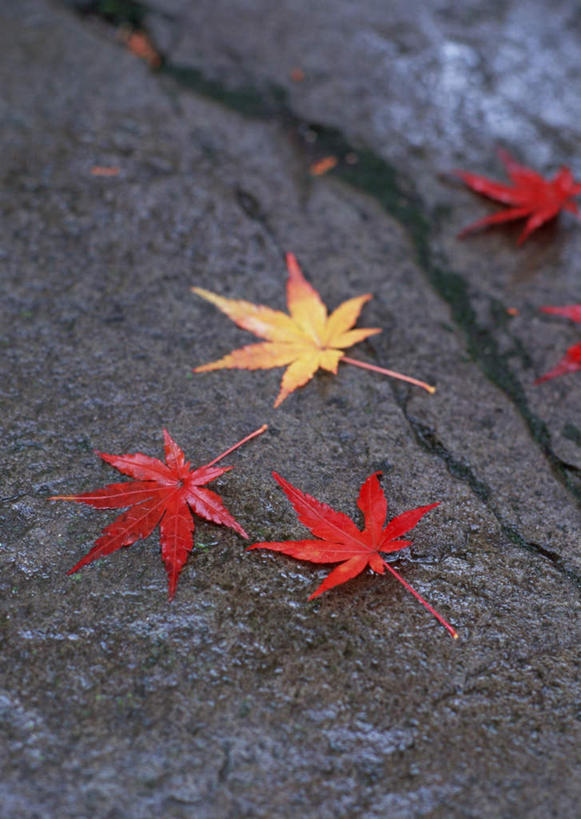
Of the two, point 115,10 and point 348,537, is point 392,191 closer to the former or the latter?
point 348,537

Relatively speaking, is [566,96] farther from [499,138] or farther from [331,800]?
[331,800]

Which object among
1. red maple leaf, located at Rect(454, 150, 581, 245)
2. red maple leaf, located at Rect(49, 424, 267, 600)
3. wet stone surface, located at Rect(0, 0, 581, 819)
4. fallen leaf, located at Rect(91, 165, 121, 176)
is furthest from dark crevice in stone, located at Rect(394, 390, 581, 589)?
fallen leaf, located at Rect(91, 165, 121, 176)

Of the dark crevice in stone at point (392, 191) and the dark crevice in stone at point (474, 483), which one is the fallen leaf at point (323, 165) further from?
the dark crevice in stone at point (474, 483)

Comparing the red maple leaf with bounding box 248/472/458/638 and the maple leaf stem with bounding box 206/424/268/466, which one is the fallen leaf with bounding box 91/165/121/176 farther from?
the red maple leaf with bounding box 248/472/458/638

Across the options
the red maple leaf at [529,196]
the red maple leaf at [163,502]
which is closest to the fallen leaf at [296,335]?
the red maple leaf at [163,502]

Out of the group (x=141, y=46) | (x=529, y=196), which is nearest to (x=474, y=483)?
(x=529, y=196)

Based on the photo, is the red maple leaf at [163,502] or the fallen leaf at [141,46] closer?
the red maple leaf at [163,502]
